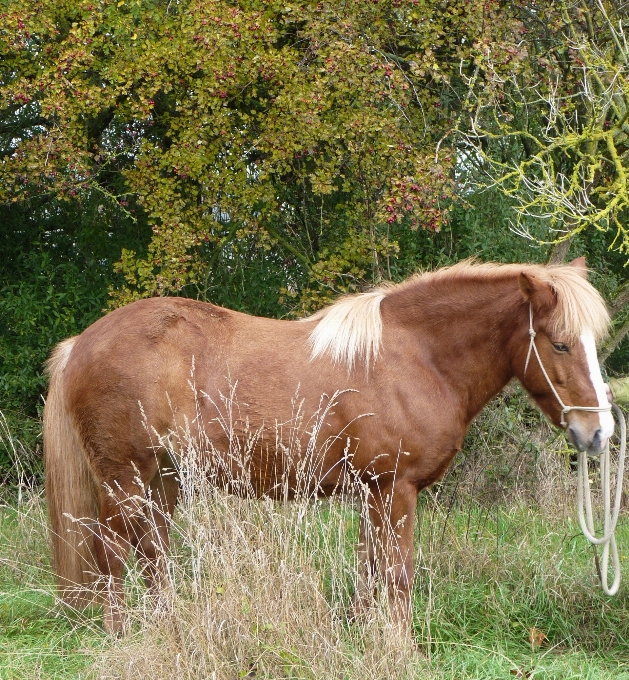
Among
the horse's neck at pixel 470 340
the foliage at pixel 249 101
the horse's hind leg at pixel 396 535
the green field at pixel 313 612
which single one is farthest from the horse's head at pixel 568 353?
the foliage at pixel 249 101

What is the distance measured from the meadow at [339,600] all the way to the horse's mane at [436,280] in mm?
860

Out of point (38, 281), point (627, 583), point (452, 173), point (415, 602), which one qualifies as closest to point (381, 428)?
point (415, 602)

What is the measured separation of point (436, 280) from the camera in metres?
4.46

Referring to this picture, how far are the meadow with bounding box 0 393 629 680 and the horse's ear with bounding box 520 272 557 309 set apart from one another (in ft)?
4.54

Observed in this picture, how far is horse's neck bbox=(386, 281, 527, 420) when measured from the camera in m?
4.32

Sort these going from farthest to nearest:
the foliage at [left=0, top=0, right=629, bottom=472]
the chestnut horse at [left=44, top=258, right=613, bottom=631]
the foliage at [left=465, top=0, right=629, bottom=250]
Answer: the foliage at [left=0, top=0, right=629, bottom=472] < the foliage at [left=465, top=0, right=629, bottom=250] < the chestnut horse at [left=44, top=258, right=613, bottom=631]

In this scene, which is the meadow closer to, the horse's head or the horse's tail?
the horse's tail

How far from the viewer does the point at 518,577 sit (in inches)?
185

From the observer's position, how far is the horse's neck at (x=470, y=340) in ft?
14.2

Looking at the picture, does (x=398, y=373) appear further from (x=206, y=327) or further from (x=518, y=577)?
(x=518, y=577)

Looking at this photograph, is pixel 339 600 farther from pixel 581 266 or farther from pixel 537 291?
pixel 581 266

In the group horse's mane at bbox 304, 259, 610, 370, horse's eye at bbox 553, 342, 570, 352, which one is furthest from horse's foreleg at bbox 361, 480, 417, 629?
horse's eye at bbox 553, 342, 570, 352

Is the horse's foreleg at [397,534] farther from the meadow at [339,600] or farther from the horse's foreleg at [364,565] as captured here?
the meadow at [339,600]

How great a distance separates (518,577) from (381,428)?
1302 mm
